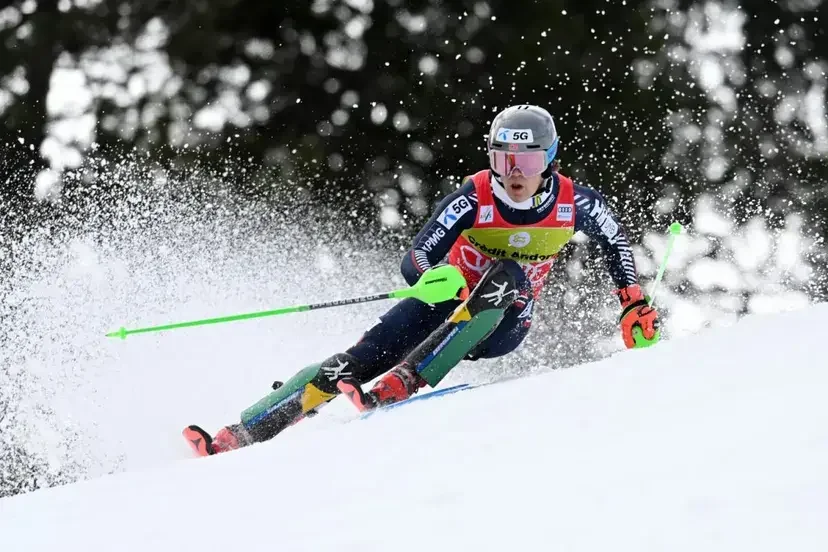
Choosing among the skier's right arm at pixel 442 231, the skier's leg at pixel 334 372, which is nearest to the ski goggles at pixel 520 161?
the skier's right arm at pixel 442 231

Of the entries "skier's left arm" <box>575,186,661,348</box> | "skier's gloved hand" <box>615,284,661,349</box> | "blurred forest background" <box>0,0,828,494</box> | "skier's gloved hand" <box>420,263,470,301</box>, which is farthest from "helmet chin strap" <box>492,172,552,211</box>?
"blurred forest background" <box>0,0,828,494</box>

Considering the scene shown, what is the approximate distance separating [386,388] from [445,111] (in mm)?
11671

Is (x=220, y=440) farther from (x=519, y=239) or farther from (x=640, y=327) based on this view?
(x=640, y=327)

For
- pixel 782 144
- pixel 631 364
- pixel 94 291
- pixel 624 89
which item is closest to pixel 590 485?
pixel 631 364

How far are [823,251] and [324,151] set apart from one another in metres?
7.17

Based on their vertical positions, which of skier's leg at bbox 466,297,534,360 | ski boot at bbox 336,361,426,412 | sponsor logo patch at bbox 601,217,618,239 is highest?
sponsor logo patch at bbox 601,217,618,239

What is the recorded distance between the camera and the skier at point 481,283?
4652 millimetres

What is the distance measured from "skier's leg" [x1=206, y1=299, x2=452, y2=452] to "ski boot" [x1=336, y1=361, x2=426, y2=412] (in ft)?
0.63

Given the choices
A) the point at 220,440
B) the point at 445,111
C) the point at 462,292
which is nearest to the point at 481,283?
the point at 462,292

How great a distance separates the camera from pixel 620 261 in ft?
17.3

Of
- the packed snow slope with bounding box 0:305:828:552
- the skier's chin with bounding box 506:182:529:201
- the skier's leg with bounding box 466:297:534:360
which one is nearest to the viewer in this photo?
the packed snow slope with bounding box 0:305:828:552

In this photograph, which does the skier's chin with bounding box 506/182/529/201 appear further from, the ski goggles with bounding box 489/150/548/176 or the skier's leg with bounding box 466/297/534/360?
the skier's leg with bounding box 466/297/534/360

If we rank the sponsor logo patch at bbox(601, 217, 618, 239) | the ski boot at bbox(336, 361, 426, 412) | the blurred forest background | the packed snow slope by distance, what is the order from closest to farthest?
1. the packed snow slope
2. the ski boot at bbox(336, 361, 426, 412)
3. the sponsor logo patch at bbox(601, 217, 618, 239)
4. the blurred forest background

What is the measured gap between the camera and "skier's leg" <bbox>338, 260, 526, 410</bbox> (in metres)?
4.61
